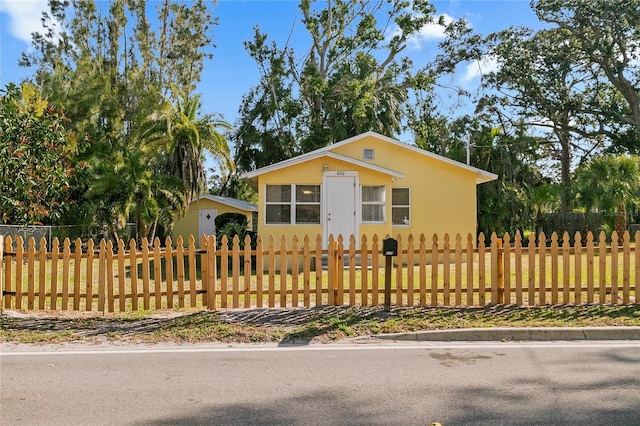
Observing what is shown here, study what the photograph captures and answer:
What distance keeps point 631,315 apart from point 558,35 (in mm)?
31019

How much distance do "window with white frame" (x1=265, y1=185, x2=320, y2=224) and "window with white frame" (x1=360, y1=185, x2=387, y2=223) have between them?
143cm

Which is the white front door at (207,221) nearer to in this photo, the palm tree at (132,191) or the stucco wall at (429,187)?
the palm tree at (132,191)

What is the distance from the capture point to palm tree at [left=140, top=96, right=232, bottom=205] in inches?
938

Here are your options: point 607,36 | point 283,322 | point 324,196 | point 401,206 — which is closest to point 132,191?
point 324,196

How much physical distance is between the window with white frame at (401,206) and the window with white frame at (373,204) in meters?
2.06

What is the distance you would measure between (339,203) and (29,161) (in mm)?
10259

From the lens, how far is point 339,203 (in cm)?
1666

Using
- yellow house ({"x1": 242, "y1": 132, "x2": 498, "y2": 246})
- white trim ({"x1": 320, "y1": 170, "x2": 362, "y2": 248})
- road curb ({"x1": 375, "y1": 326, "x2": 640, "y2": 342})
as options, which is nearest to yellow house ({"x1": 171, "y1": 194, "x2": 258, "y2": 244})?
yellow house ({"x1": 242, "y1": 132, "x2": 498, "y2": 246})

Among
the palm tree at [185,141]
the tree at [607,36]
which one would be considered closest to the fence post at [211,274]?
the palm tree at [185,141]

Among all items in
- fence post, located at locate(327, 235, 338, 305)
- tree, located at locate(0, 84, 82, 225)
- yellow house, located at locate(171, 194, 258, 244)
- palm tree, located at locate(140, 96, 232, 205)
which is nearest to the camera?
fence post, located at locate(327, 235, 338, 305)

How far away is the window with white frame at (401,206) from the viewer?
62.0 ft

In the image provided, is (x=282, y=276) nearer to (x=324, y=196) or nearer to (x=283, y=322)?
(x=283, y=322)

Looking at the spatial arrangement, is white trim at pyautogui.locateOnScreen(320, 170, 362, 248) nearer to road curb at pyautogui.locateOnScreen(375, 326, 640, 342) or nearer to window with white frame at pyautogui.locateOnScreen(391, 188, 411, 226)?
window with white frame at pyautogui.locateOnScreen(391, 188, 411, 226)

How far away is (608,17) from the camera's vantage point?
3191cm
